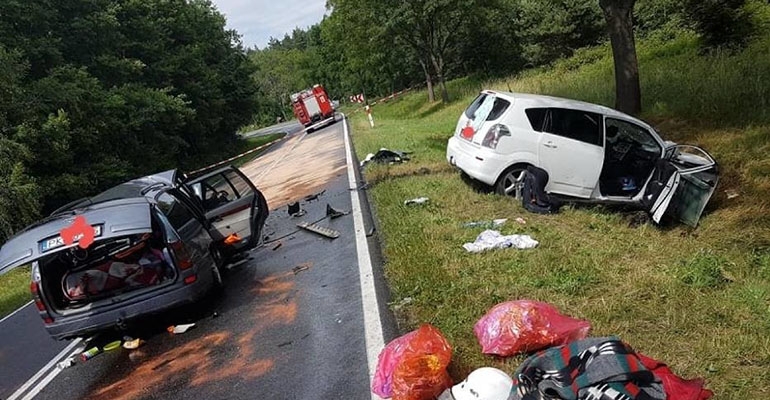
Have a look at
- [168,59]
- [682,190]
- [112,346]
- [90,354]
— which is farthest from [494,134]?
[168,59]

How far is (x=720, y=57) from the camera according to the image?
13.9 meters

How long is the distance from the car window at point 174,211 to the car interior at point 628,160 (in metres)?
5.85

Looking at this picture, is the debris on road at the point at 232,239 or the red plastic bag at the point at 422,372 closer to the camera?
the red plastic bag at the point at 422,372

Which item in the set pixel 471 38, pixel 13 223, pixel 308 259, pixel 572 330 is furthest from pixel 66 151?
pixel 471 38

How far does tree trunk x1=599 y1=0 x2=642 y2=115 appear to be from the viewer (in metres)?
11.5

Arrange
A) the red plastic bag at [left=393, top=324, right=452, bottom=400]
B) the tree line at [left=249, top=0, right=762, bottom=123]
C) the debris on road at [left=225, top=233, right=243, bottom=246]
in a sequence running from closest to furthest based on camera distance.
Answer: the red plastic bag at [left=393, top=324, right=452, bottom=400], the debris on road at [left=225, top=233, right=243, bottom=246], the tree line at [left=249, top=0, right=762, bottom=123]

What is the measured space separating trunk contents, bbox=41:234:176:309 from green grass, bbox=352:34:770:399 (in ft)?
8.44

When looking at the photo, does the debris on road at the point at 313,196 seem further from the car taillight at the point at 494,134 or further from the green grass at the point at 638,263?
the car taillight at the point at 494,134

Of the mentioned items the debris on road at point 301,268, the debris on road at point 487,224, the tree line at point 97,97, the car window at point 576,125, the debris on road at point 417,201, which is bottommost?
the debris on road at point 487,224

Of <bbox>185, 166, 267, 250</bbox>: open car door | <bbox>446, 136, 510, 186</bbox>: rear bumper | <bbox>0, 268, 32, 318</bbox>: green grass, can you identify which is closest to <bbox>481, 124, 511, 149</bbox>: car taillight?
<bbox>446, 136, 510, 186</bbox>: rear bumper

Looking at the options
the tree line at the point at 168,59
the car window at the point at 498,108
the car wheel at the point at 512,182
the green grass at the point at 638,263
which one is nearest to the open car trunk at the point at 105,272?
the green grass at the point at 638,263

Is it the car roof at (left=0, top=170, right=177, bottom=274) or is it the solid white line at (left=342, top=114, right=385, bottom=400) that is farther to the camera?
the car roof at (left=0, top=170, right=177, bottom=274)

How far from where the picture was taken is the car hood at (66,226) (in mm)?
4730

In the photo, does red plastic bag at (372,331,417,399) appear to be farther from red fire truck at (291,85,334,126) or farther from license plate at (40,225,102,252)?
red fire truck at (291,85,334,126)
